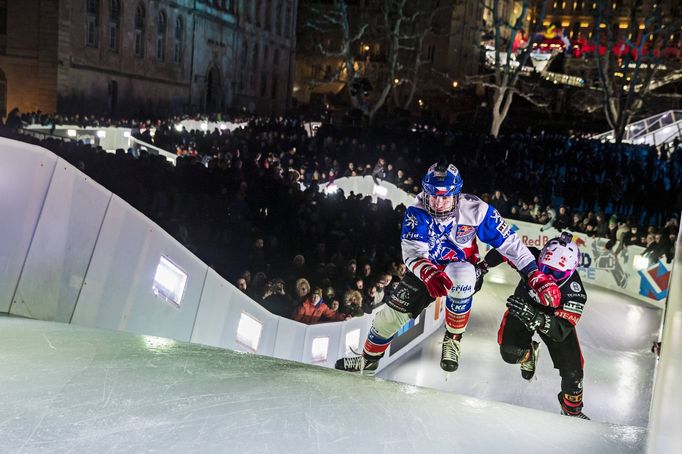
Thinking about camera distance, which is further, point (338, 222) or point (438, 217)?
point (338, 222)

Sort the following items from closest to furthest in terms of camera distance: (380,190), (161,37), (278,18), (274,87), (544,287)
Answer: (544,287) < (380,190) < (161,37) < (278,18) < (274,87)

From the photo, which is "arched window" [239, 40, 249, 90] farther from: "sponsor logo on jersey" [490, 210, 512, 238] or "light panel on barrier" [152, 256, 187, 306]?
"sponsor logo on jersey" [490, 210, 512, 238]

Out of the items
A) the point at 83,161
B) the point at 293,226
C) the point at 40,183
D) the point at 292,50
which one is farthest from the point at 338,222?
the point at 292,50

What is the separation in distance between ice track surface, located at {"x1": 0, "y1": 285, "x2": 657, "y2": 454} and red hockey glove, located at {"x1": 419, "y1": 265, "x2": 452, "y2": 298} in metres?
0.95

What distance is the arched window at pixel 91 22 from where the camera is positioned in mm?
31859

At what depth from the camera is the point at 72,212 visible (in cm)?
609

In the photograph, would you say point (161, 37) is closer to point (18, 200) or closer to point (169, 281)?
point (169, 281)

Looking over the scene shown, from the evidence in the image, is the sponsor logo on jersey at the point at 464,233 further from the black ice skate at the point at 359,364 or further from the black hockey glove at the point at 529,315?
the black ice skate at the point at 359,364

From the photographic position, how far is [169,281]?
645 centimetres

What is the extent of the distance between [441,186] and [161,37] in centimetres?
3608

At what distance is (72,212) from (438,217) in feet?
9.20

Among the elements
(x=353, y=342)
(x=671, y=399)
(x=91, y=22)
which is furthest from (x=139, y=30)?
(x=671, y=399)

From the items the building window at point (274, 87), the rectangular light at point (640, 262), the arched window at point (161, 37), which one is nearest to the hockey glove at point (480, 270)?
the rectangular light at point (640, 262)

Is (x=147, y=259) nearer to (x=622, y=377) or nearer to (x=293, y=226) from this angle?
(x=293, y=226)
